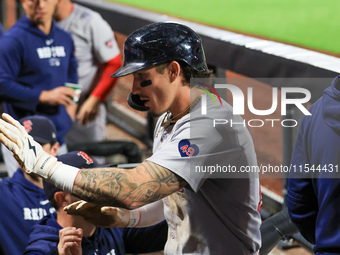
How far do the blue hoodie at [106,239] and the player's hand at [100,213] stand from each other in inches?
8.4

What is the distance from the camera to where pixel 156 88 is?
2316mm

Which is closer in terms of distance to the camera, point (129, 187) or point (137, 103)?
Answer: point (129, 187)

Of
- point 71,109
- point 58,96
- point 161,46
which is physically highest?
point 161,46

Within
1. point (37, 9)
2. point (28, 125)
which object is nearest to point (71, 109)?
point (37, 9)

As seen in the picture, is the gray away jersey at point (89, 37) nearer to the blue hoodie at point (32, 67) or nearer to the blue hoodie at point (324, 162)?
the blue hoodie at point (32, 67)

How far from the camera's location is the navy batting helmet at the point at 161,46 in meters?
2.28

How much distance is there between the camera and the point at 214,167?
7.22ft

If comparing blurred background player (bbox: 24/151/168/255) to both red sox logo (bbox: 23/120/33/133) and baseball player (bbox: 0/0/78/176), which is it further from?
baseball player (bbox: 0/0/78/176)

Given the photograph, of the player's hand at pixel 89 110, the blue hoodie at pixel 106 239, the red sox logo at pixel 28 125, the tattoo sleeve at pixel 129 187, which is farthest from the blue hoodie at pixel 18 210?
the player's hand at pixel 89 110

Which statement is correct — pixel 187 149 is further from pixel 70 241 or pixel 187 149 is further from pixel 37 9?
pixel 37 9

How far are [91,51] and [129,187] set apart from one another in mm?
3612

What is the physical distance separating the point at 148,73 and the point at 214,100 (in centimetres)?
27

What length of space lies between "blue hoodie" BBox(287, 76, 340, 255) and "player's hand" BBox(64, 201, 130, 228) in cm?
76

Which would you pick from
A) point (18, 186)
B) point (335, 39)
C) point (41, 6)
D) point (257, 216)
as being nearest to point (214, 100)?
point (257, 216)
